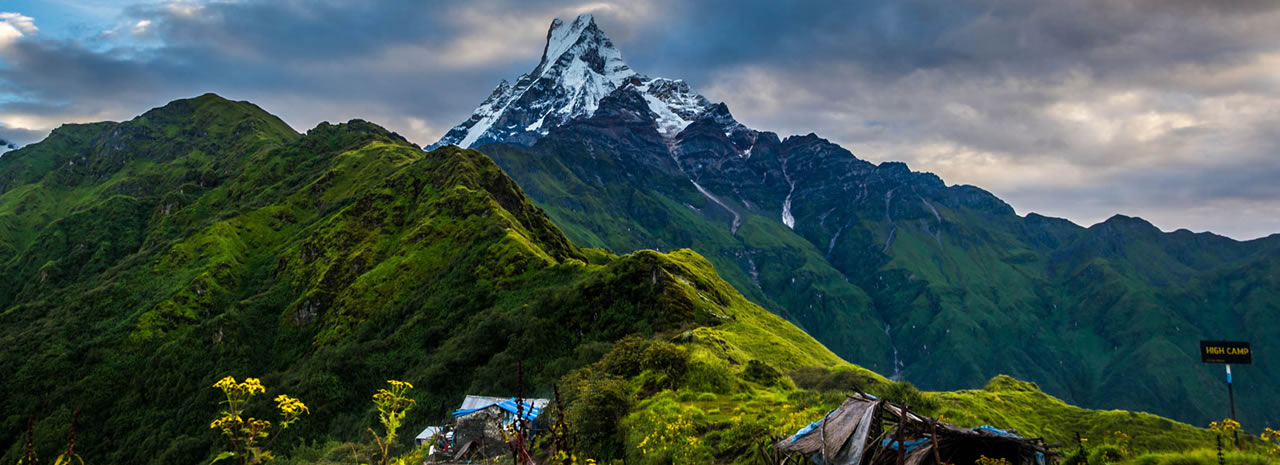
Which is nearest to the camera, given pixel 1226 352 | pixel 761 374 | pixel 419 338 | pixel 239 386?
pixel 239 386

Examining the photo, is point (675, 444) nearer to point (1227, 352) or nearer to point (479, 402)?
point (1227, 352)

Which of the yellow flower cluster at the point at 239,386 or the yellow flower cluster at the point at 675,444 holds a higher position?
the yellow flower cluster at the point at 239,386

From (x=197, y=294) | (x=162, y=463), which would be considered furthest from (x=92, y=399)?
(x=162, y=463)

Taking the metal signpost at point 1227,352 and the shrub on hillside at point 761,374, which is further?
the shrub on hillside at point 761,374

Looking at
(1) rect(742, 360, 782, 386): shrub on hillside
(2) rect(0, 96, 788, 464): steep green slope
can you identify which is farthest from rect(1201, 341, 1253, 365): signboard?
(2) rect(0, 96, 788, 464): steep green slope

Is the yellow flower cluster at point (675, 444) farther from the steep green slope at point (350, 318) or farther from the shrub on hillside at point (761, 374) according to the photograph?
the steep green slope at point (350, 318)

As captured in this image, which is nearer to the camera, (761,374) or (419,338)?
(761,374)

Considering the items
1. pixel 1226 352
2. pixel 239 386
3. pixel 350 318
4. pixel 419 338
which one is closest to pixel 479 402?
pixel 239 386

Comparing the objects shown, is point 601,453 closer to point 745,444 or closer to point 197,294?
point 745,444

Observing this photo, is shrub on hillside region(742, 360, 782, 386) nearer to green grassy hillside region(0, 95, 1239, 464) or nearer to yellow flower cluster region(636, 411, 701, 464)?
green grassy hillside region(0, 95, 1239, 464)

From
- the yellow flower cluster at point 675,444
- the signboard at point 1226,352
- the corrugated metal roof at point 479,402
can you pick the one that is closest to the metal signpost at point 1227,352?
the signboard at point 1226,352

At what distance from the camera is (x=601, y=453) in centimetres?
2942

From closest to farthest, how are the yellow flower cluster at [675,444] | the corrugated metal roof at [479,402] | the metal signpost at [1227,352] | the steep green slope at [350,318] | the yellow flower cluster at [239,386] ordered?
1. the yellow flower cluster at [239,386]
2. the metal signpost at [1227,352]
3. the yellow flower cluster at [675,444]
4. the corrugated metal roof at [479,402]
5. the steep green slope at [350,318]

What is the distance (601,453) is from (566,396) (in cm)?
910
